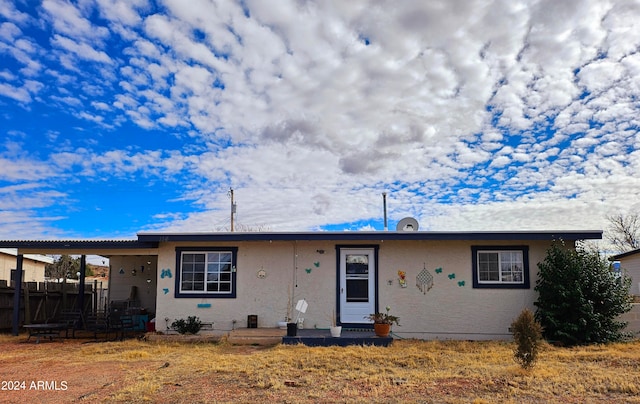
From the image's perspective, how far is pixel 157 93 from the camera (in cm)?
1280

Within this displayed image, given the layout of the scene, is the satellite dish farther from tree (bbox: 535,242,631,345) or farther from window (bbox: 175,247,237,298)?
window (bbox: 175,247,237,298)

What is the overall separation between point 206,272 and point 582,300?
28.2 feet

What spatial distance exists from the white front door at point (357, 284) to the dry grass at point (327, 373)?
152 cm

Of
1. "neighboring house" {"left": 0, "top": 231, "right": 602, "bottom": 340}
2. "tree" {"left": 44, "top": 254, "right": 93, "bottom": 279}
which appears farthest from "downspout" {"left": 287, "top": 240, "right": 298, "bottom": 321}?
"tree" {"left": 44, "top": 254, "right": 93, "bottom": 279}

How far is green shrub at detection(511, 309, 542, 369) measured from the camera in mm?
7965

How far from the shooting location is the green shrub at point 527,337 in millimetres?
7965

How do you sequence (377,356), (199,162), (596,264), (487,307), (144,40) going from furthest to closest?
(199,162), (487,307), (596,264), (144,40), (377,356)

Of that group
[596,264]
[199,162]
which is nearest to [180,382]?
[596,264]

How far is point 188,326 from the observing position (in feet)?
41.0

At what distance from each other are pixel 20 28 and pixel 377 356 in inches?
365

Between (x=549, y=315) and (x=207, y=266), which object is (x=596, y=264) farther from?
(x=207, y=266)

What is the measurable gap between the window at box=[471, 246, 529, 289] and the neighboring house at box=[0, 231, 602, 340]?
2 centimetres

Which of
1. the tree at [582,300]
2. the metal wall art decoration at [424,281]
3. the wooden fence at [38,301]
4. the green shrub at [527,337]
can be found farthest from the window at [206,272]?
the tree at [582,300]

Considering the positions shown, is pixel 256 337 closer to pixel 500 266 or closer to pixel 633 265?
pixel 500 266
